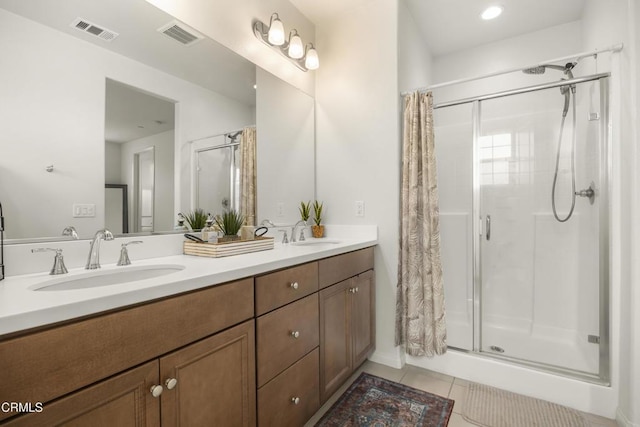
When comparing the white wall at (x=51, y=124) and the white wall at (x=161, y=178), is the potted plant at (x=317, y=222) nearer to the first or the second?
the white wall at (x=161, y=178)

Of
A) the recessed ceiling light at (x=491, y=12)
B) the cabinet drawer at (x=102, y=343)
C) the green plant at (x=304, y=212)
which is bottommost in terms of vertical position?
the cabinet drawer at (x=102, y=343)

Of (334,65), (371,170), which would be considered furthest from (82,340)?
(334,65)

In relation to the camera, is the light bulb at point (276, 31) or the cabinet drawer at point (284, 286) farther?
the light bulb at point (276, 31)

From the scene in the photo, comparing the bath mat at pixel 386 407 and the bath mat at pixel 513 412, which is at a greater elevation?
the bath mat at pixel 386 407

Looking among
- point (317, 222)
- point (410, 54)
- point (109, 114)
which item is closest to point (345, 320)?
point (317, 222)

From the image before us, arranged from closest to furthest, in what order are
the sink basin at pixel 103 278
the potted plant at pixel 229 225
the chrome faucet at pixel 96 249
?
the sink basin at pixel 103 278
the chrome faucet at pixel 96 249
the potted plant at pixel 229 225

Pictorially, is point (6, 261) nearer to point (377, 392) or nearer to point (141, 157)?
point (141, 157)

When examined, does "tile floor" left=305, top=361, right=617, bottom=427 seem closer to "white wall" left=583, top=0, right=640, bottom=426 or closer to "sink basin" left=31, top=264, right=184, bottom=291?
"white wall" left=583, top=0, right=640, bottom=426

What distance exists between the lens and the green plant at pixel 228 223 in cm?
167

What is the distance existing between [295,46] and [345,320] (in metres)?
1.92

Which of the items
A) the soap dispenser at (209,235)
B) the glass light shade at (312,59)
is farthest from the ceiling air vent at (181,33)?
the soap dispenser at (209,235)

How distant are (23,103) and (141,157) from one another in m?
0.42

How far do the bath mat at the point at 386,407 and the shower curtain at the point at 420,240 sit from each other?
297 mm

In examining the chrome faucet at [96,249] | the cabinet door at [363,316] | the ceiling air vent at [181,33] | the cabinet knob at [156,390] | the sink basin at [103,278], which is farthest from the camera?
the cabinet door at [363,316]
